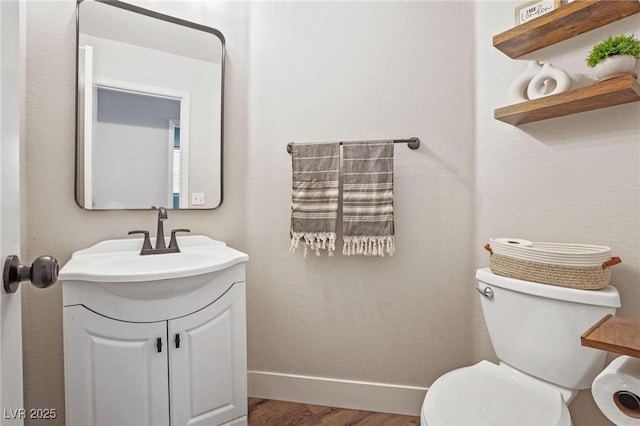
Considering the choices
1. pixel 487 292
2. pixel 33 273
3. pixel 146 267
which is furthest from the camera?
pixel 146 267

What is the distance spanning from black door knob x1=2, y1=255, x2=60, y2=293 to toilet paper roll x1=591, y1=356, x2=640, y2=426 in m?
1.18

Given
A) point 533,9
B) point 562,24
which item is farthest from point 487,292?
point 533,9

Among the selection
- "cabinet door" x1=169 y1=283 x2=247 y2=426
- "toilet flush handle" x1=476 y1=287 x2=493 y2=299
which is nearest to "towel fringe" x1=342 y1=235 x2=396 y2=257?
"toilet flush handle" x1=476 y1=287 x2=493 y2=299

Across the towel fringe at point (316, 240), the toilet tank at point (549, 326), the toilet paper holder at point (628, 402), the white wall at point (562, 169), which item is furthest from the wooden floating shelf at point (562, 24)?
the toilet paper holder at point (628, 402)

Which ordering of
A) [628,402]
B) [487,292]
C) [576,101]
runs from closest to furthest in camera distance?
[628,402] → [576,101] → [487,292]

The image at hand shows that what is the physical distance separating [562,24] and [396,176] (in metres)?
0.80

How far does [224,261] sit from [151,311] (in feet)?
0.95

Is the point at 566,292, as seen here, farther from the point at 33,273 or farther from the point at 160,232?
the point at 160,232

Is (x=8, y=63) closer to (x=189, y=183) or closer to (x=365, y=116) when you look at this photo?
(x=189, y=183)

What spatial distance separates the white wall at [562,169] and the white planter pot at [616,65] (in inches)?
6.2

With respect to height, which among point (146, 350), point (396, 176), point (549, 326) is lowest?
point (146, 350)

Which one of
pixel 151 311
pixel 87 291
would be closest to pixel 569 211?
pixel 151 311

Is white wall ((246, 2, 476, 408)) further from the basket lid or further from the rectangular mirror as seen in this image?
the basket lid

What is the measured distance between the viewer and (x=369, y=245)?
1.46 metres
